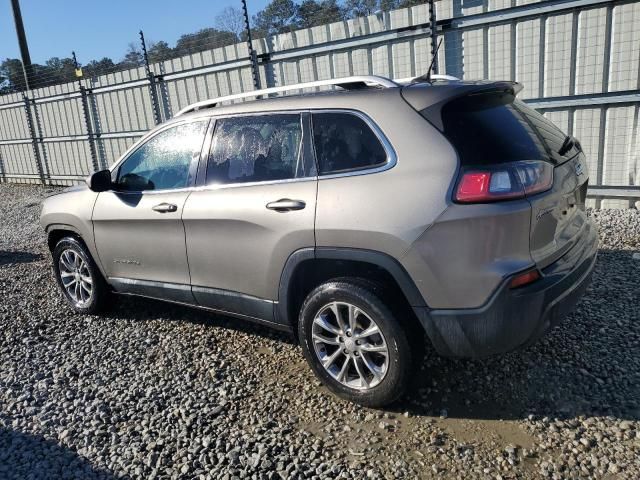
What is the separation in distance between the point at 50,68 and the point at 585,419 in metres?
15.4

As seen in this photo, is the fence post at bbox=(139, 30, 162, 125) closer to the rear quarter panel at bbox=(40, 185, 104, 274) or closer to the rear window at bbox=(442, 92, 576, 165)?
the rear quarter panel at bbox=(40, 185, 104, 274)

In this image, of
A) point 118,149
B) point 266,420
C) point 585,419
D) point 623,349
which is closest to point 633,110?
point 623,349

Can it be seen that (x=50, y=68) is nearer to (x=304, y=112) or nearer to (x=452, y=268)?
(x=304, y=112)

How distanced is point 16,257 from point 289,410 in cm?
609

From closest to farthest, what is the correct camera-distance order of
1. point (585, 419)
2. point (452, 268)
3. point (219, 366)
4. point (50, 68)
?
point (452, 268) → point (585, 419) → point (219, 366) → point (50, 68)

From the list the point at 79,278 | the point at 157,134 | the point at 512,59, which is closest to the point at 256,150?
the point at 157,134

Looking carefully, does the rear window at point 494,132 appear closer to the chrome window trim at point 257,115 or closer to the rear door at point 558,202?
the rear door at point 558,202

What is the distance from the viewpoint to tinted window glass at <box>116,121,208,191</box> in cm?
387

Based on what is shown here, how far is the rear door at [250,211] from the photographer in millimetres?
3174

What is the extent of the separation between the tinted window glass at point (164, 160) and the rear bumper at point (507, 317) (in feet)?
6.82

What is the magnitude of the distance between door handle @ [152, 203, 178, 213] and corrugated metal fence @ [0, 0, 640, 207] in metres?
Answer: 5.06

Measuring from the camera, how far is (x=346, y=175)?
117 inches

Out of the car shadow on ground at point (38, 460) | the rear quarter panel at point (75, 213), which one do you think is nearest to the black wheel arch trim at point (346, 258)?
the car shadow on ground at point (38, 460)

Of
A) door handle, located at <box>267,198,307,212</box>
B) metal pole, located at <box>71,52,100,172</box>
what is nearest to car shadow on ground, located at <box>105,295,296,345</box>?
door handle, located at <box>267,198,307,212</box>
